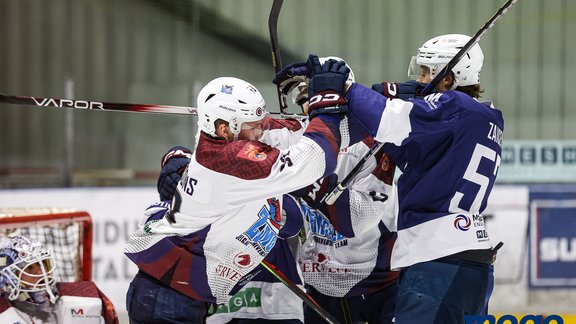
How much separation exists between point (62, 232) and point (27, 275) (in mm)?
1400

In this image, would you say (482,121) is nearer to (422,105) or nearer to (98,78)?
(422,105)

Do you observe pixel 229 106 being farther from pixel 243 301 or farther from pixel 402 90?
pixel 243 301

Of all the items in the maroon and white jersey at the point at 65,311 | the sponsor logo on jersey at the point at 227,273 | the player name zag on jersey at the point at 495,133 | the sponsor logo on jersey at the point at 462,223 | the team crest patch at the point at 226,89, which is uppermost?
the team crest patch at the point at 226,89

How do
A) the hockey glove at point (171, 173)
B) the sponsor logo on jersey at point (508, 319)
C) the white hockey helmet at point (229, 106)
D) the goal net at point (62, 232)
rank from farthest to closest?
the goal net at point (62, 232) → the hockey glove at point (171, 173) → the white hockey helmet at point (229, 106) → the sponsor logo on jersey at point (508, 319)

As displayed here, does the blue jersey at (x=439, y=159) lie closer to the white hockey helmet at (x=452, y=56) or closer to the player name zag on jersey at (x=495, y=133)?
the player name zag on jersey at (x=495, y=133)

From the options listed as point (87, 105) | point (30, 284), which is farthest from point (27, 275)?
point (87, 105)

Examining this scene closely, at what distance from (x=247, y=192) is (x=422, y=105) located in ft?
1.58

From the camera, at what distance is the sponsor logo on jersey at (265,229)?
255 cm

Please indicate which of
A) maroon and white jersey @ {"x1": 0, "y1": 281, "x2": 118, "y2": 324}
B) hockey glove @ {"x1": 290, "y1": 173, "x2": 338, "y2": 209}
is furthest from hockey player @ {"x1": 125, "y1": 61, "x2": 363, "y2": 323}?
maroon and white jersey @ {"x1": 0, "y1": 281, "x2": 118, "y2": 324}

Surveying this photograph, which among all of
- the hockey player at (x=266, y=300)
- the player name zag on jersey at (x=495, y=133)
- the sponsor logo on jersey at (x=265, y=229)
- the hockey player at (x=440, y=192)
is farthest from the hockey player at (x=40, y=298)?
the player name zag on jersey at (x=495, y=133)

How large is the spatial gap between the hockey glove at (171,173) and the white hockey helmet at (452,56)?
0.75 m

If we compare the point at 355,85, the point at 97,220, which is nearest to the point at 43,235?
the point at 97,220

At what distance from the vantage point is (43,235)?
4418mm

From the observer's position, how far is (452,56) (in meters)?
2.57
